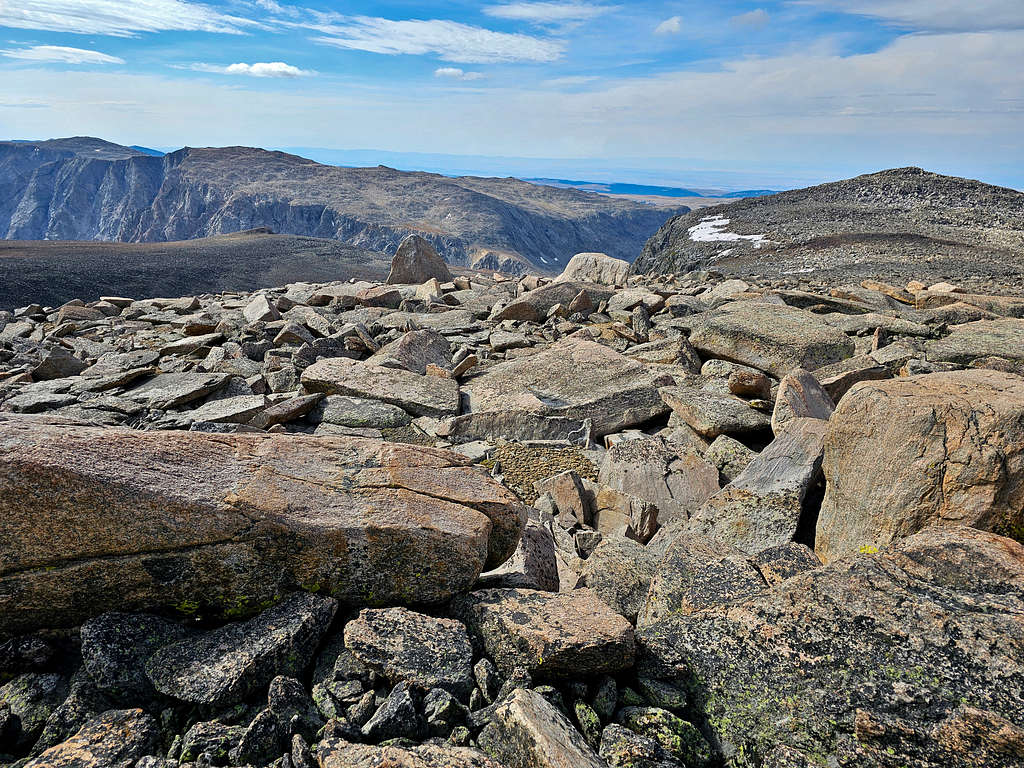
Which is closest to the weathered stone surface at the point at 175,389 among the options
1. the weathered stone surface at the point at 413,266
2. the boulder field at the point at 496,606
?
the boulder field at the point at 496,606

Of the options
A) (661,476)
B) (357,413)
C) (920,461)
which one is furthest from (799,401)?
(357,413)

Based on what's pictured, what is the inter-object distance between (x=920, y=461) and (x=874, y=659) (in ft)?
6.04

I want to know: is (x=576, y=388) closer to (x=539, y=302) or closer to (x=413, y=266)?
(x=539, y=302)

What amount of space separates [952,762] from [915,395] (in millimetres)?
2833

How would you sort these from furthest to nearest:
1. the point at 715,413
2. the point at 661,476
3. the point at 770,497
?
1. the point at 715,413
2. the point at 661,476
3. the point at 770,497

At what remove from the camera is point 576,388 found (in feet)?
27.7

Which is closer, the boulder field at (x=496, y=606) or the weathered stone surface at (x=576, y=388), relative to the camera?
the boulder field at (x=496, y=606)

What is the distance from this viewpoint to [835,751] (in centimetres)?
273

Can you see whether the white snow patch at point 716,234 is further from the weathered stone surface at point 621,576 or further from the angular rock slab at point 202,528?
the angular rock slab at point 202,528

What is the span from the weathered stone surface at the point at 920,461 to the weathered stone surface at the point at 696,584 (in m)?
1.02

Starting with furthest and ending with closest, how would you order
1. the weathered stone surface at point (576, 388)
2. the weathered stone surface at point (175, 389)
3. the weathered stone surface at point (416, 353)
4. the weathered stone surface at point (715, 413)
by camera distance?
the weathered stone surface at point (416, 353) → the weathered stone surface at point (576, 388) → the weathered stone surface at point (175, 389) → the weathered stone surface at point (715, 413)

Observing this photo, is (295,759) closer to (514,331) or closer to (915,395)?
(915,395)

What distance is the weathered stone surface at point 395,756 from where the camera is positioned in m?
2.42

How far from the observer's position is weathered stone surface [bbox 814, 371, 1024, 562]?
3.97 meters
